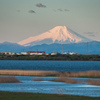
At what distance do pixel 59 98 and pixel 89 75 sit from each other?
36.7 metres

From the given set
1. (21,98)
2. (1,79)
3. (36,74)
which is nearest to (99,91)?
(21,98)

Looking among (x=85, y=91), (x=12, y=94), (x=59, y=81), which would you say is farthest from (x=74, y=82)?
(x=12, y=94)

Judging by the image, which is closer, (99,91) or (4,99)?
(4,99)

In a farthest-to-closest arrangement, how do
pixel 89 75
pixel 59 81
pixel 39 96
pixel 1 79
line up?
pixel 89 75 < pixel 59 81 < pixel 1 79 < pixel 39 96

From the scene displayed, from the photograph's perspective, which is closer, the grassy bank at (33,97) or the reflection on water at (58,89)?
the grassy bank at (33,97)

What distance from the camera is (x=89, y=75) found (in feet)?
238

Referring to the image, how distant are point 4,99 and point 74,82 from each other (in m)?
23.3

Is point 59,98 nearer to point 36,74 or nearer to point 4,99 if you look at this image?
point 4,99

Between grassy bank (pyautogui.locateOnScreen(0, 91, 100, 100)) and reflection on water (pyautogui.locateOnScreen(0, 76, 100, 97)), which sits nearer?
grassy bank (pyautogui.locateOnScreen(0, 91, 100, 100))

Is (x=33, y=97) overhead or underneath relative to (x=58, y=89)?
underneath

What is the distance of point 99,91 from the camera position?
45.1 meters

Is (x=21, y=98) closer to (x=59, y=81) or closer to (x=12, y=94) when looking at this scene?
(x=12, y=94)

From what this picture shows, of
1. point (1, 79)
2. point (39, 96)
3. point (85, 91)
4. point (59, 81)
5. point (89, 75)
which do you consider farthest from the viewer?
point (89, 75)

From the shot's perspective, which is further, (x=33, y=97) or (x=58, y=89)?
(x=58, y=89)
